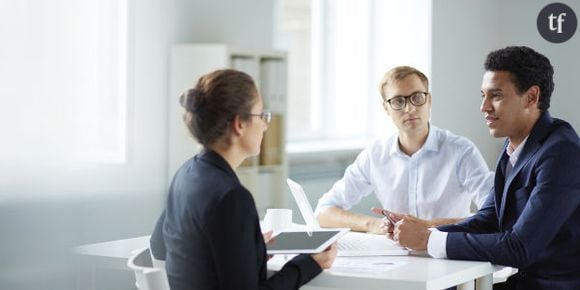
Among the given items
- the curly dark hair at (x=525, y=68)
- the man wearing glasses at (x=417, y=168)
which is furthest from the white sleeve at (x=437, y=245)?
the man wearing glasses at (x=417, y=168)

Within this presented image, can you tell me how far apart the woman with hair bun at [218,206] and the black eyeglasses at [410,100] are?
1.29 m

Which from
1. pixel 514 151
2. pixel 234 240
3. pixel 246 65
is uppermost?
pixel 246 65

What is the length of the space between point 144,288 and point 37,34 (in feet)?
6.48

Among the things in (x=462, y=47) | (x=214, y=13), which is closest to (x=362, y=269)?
(x=214, y=13)

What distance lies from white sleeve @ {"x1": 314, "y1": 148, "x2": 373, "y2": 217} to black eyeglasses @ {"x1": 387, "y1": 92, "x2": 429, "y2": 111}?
0.24m

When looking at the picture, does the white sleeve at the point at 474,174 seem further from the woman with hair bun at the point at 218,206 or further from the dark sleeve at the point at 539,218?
the woman with hair bun at the point at 218,206

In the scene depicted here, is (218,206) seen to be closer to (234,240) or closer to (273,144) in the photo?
(234,240)

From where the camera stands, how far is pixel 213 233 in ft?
6.88

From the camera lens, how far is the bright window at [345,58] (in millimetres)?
6473

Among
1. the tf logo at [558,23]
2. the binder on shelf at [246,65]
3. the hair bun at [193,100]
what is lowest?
the hair bun at [193,100]

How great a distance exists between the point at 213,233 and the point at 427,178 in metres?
1.63

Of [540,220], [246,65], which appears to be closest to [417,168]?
[540,220]

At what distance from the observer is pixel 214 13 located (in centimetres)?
518

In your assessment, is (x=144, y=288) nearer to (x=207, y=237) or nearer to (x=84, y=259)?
(x=207, y=237)
